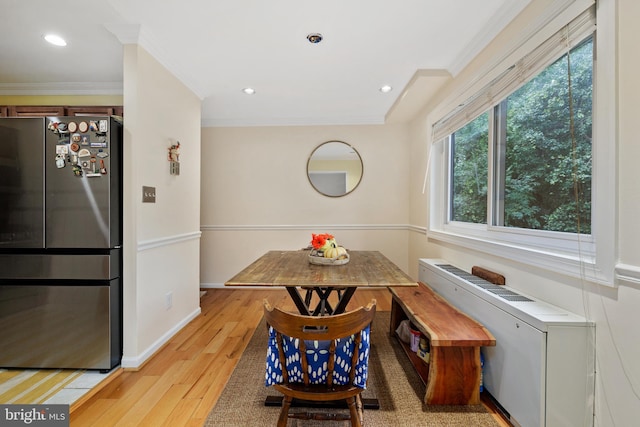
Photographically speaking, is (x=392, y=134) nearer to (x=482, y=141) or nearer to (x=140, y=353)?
(x=482, y=141)

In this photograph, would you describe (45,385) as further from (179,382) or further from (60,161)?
(60,161)

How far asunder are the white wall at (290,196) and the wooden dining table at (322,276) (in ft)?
5.39

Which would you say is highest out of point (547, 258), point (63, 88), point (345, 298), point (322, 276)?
point (63, 88)

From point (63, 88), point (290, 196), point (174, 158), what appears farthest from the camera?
point (290, 196)

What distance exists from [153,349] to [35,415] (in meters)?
0.70

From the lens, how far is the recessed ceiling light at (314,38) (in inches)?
78.3

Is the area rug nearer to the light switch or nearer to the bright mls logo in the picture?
the bright mls logo

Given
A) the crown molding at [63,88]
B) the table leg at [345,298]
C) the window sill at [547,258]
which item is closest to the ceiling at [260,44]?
the crown molding at [63,88]

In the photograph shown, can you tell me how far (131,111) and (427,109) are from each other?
283cm

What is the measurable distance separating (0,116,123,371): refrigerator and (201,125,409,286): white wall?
→ 6.68ft

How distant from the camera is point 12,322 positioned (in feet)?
6.26

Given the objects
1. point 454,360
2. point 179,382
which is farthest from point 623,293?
point 179,382

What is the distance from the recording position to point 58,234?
6.23 ft

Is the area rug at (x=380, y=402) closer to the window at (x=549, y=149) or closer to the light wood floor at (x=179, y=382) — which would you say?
the light wood floor at (x=179, y=382)
